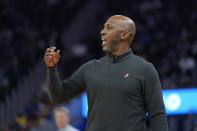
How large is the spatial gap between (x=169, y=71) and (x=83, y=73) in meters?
9.84

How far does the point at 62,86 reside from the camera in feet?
11.5

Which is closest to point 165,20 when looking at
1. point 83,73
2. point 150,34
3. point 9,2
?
point 150,34

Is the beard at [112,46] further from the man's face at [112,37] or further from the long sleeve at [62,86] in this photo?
the long sleeve at [62,86]

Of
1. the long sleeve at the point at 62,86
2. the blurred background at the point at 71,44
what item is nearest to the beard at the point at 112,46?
the long sleeve at the point at 62,86

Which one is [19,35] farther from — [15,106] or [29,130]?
[29,130]

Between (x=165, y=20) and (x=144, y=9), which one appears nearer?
(x=165, y=20)

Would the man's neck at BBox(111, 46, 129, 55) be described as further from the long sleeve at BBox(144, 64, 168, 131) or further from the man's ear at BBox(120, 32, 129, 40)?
the long sleeve at BBox(144, 64, 168, 131)

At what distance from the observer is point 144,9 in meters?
17.2

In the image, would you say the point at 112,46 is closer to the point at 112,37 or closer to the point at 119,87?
the point at 112,37

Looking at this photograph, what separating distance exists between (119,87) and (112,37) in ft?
1.29

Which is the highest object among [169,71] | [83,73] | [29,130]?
[83,73]

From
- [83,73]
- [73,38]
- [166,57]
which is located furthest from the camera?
[73,38]

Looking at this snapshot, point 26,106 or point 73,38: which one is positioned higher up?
point 73,38

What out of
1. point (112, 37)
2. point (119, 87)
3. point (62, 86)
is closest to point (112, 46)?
point (112, 37)
